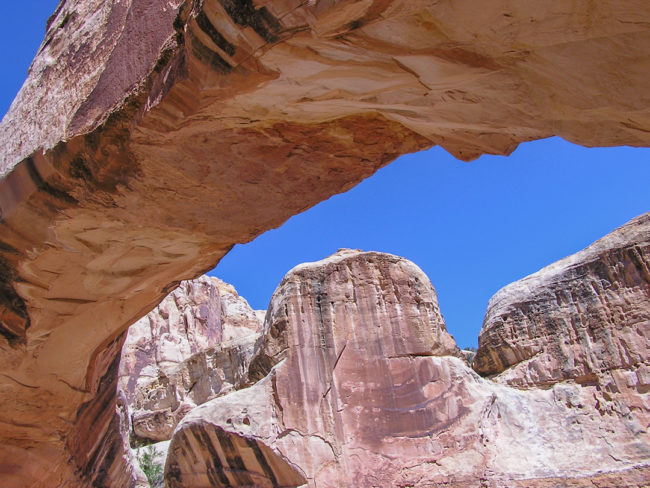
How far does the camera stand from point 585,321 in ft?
43.3

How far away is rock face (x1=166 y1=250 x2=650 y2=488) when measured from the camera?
11.2 metres

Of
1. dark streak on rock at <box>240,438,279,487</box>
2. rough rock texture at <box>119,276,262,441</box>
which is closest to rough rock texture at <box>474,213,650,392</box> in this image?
dark streak on rock at <box>240,438,279,487</box>

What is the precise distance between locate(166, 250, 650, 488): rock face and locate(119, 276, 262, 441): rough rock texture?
2334 millimetres

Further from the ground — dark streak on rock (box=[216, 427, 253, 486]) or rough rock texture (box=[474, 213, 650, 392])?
rough rock texture (box=[474, 213, 650, 392])

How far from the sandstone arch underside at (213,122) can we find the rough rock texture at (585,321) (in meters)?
10.3

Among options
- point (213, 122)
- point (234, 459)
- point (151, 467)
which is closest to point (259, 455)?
point (234, 459)

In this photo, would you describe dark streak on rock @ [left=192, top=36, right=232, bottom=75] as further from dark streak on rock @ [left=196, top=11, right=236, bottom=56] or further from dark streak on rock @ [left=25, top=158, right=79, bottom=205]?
dark streak on rock @ [left=25, top=158, right=79, bottom=205]

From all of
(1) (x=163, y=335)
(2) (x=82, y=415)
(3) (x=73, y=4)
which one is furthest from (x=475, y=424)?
(1) (x=163, y=335)

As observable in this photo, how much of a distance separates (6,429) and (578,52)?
6.18 meters

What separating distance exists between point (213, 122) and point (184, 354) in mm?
29095

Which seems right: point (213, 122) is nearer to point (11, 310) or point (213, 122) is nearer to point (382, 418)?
point (11, 310)

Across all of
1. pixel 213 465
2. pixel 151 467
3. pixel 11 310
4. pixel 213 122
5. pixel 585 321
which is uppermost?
Result: pixel 585 321

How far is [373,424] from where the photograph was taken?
11953 millimetres

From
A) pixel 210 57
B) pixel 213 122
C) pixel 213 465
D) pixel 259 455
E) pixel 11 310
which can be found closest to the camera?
pixel 210 57
